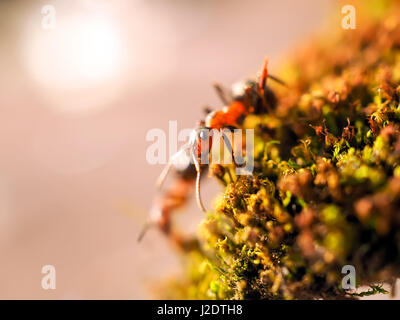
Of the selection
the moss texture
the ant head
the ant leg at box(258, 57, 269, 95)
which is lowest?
Answer: the moss texture

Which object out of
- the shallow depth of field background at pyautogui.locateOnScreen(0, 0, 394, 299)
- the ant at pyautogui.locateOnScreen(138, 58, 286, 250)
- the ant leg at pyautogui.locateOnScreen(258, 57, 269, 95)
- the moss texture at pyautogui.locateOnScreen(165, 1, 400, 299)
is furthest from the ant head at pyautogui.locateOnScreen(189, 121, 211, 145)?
the shallow depth of field background at pyautogui.locateOnScreen(0, 0, 394, 299)

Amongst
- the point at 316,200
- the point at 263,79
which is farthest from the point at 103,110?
the point at 316,200

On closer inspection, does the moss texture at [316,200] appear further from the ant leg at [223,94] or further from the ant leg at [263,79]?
the ant leg at [223,94]

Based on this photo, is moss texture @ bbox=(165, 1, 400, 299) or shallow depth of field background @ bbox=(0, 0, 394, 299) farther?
shallow depth of field background @ bbox=(0, 0, 394, 299)

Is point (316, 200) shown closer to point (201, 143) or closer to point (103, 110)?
point (201, 143)

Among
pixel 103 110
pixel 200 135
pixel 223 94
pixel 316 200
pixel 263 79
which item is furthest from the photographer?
pixel 103 110

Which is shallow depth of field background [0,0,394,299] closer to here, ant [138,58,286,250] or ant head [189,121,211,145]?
ant [138,58,286,250]

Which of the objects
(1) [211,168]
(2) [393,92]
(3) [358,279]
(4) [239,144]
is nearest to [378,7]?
(2) [393,92]

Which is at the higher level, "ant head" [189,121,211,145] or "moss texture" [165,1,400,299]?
"ant head" [189,121,211,145]

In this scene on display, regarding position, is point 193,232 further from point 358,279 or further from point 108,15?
point 108,15
